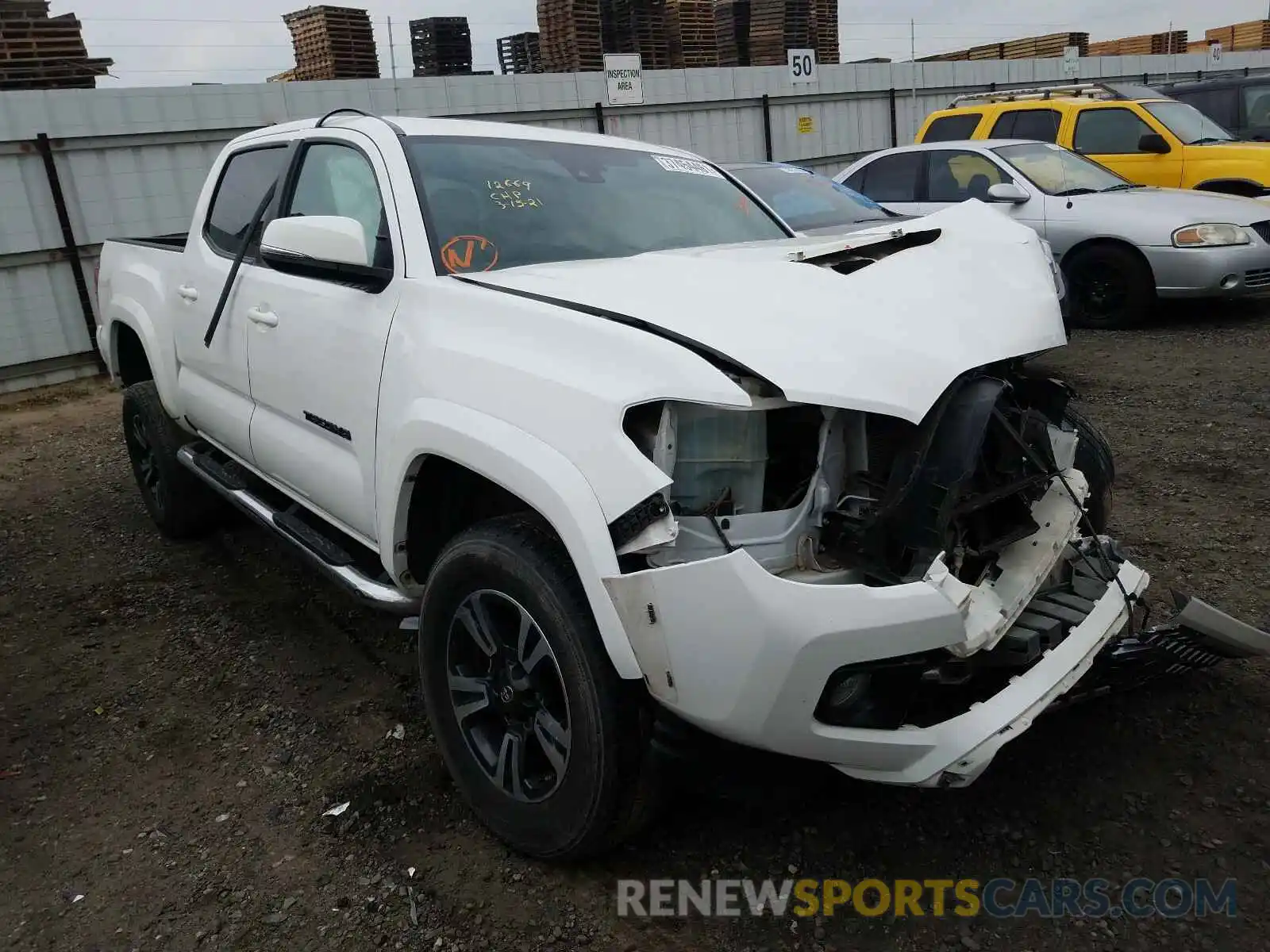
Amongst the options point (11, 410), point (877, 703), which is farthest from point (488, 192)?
point (11, 410)

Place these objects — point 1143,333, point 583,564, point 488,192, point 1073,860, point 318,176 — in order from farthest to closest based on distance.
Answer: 1. point 1143,333
2. point 318,176
3. point 488,192
4. point 1073,860
5. point 583,564

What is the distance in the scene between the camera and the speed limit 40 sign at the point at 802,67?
1278cm

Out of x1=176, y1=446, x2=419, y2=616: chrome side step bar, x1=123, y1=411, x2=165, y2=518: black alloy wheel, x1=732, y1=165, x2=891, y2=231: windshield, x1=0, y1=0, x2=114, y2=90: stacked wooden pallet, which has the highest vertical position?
x1=0, y1=0, x2=114, y2=90: stacked wooden pallet

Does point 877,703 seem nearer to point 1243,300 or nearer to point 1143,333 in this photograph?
point 1143,333

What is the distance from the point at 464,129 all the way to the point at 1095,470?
2349mm

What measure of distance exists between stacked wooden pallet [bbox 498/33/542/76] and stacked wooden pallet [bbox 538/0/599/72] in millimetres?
985

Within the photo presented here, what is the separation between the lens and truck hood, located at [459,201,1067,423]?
206cm

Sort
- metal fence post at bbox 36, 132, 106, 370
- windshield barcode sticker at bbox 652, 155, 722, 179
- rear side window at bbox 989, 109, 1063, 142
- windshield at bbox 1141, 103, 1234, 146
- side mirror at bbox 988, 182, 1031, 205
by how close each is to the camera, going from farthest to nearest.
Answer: rear side window at bbox 989, 109, 1063, 142 < windshield at bbox 1141, 103, 1234, 146 < metal fence post at bbox 36, 132, 106, 370 < side mirror at bbox 988, 182, 1031, 205 < windshield barcode sticker at bbox 652, 155, 722, 179

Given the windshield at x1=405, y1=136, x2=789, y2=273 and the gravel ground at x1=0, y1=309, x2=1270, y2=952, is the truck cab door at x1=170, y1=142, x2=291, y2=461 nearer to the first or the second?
the gravel ground at x1=0, y1=309, x2=1270, y2=952

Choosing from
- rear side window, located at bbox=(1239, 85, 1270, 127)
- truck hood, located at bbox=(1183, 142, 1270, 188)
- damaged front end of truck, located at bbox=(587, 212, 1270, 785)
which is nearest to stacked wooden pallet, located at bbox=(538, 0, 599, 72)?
truck hood, located at bbox=(1183, 142, 1270, 188)

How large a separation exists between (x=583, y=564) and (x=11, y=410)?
8432 millimetres

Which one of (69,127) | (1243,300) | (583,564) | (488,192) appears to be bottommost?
(1243,300)

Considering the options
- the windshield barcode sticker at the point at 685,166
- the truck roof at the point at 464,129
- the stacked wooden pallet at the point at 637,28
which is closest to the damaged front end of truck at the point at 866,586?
the truck roof at the point at 464,129

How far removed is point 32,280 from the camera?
902 centimetres
